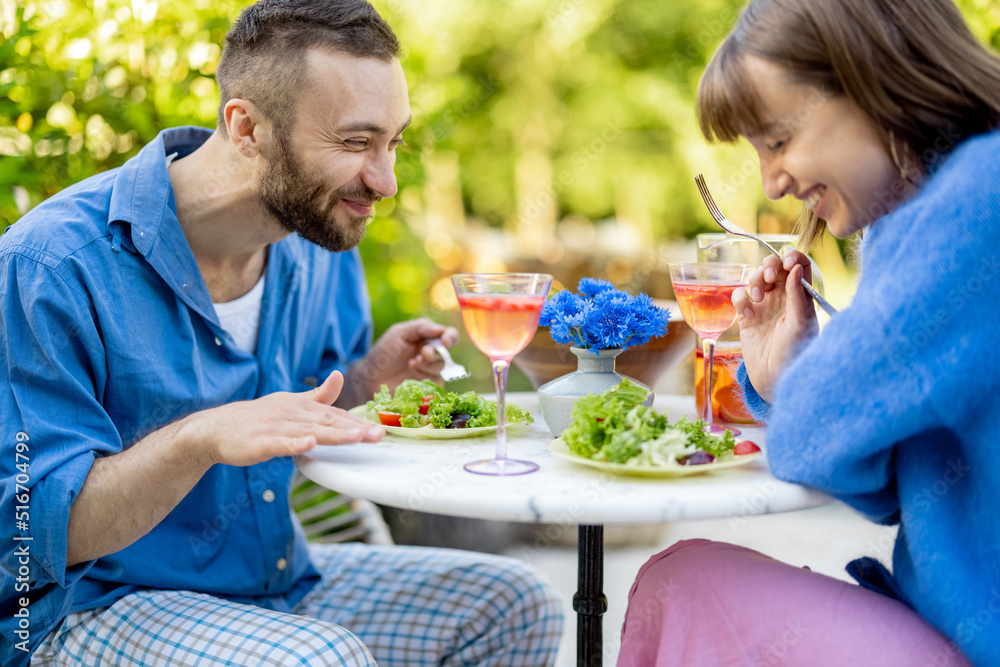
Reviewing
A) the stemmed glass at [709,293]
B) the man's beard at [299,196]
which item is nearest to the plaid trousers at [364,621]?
the stemmed glass at [709,293]

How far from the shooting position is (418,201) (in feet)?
11.7

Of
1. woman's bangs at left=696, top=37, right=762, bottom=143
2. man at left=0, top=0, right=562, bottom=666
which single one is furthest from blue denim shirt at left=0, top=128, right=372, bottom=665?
woman's bangs at left=696, top=37, right=762, bottom=143

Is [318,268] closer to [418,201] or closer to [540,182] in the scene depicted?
[418,201]

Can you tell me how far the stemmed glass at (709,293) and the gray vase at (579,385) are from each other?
0.62 feet

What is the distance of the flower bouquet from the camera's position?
5.74ft

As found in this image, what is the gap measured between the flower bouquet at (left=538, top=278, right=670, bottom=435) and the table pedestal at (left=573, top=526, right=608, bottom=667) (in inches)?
10.2

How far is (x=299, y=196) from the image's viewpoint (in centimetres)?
212

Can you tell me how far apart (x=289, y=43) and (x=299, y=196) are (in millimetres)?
372

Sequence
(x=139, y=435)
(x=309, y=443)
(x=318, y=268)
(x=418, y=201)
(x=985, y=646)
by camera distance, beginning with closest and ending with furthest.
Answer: (x=985, y=646) → (x=309, y=443) → (x=139, y=435) → (x=318, y=268) → (x=418, y=201)

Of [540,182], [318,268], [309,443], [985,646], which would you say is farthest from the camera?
[540,182]

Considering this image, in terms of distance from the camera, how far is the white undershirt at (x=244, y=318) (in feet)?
7.29

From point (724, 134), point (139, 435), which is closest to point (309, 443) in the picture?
point (139, 435)

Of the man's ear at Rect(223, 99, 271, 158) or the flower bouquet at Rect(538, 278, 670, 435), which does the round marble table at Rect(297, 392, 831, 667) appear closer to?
the flower bouquet at Rect(538, 278, 670, 435)

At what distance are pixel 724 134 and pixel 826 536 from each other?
3717 millimetres
